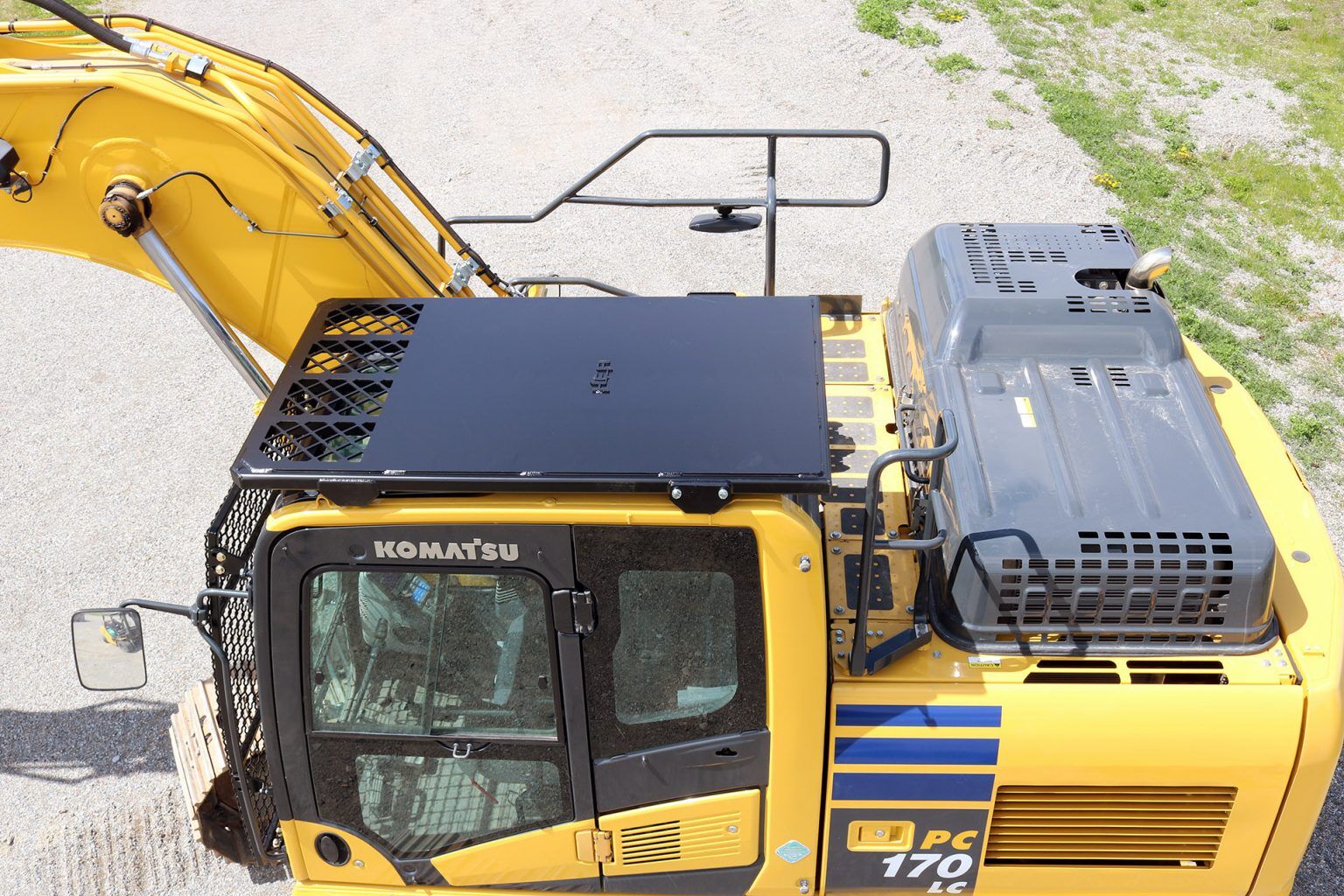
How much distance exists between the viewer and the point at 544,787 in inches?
128

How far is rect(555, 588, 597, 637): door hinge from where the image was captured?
116 inches

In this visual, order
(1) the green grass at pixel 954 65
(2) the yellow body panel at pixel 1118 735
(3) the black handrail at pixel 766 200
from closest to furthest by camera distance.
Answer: (2) the yellow body panel at pixel 1118 735, (3) the black handrail at pixel 766 200, (1) the green grass at pixel 954 65

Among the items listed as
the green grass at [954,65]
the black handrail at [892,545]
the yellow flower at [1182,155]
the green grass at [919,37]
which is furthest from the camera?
the green grass at [919,37]

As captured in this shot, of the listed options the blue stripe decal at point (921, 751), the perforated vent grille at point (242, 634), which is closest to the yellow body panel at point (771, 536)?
the blue stripe decal at point (921, 751)

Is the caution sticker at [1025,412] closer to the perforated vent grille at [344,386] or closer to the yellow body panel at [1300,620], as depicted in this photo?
the yellow body panel at [1300,620]

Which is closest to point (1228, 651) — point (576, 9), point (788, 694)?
point (788, 694)

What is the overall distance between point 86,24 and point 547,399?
1.77 metres

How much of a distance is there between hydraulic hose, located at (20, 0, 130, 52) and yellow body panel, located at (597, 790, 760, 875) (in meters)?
2.70

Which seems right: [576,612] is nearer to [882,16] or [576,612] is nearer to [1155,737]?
[1155,737]

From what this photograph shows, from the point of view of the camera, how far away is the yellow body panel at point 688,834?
3219 millimetres

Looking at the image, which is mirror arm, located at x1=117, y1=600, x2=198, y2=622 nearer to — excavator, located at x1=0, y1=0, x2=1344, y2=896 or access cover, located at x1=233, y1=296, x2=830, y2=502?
excavator, located at x1=0, y1=0, x2=1344, y2=896

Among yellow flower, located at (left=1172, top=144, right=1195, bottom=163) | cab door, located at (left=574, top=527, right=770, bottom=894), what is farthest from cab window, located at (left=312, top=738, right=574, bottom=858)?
yellow flower, located at (left=1172, top=144, right=1195, bottom=163)

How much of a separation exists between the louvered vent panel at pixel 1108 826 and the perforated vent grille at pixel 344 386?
2039 mm

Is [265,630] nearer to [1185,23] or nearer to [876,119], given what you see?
[876,119]
